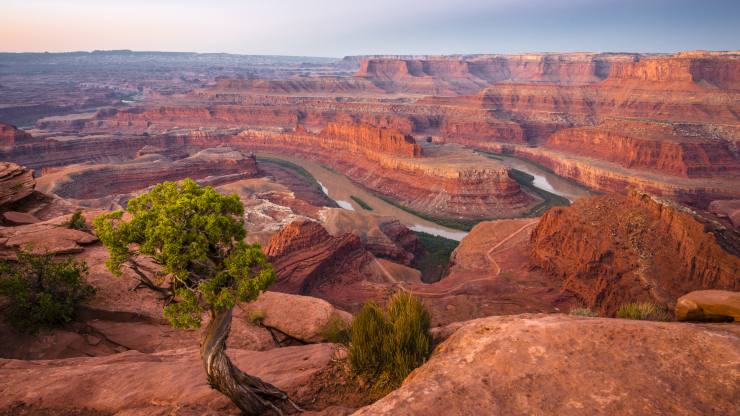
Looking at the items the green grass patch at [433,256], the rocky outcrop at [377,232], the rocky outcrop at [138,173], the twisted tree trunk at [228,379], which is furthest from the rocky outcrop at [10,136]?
the twisted tree trunk at [228,379]

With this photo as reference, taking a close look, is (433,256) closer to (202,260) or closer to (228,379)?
(228,379)

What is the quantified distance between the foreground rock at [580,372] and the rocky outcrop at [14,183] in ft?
79.8

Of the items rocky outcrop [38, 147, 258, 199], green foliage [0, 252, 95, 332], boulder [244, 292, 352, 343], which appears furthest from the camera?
rocky outcrop [38, 147, 258, 199]

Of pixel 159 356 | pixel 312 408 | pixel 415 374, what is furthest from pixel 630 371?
pixel 159 356

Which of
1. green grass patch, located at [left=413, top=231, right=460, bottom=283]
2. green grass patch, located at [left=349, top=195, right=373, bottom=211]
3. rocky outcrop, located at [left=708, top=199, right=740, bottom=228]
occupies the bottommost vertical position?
green grass patch, located at [left=413, top=231, right=460, bottom=283]

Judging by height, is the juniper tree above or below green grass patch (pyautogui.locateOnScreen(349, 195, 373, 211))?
above

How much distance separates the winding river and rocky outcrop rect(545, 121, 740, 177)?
33.1 ft

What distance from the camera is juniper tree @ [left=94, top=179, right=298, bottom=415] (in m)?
7.10

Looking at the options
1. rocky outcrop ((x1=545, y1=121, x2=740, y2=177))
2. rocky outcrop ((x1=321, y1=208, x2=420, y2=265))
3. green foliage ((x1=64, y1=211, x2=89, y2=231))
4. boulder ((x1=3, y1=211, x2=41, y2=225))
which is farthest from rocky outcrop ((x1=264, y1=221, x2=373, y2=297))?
rocky outcrop ((x1=545, y1=121, x2=740, y2=177))

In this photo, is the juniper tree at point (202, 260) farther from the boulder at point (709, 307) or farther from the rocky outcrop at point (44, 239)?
the boulder at point (709, 307)

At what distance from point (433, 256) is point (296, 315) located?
30.5m

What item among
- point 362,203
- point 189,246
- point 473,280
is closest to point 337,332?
point 189,246

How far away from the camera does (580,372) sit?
727 cm

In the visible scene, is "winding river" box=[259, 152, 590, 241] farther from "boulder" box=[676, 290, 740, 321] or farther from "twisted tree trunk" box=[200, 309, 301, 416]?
"twisted tree trunk" box=[200, 309, 301, 416]
